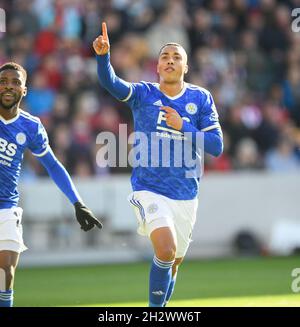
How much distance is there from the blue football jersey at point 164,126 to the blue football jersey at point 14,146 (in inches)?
37.0

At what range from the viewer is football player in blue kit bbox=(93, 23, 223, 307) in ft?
30.0

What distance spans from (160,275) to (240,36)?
1108 cm

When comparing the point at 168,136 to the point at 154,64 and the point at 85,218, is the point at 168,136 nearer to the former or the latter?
the point at 85,218

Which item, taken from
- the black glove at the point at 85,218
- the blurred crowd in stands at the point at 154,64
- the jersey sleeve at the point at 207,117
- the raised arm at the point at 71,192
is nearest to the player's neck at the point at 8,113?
the raised arm at the point at 71,192

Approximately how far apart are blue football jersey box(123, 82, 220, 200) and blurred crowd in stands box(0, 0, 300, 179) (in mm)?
6775

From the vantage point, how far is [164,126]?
9.49 meters

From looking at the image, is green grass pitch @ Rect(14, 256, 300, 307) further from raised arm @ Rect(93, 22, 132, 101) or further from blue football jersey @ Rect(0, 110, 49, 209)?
raised arm @ Rect(93, 22, 132, 101)

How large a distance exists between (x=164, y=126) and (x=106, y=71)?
0.76 meters

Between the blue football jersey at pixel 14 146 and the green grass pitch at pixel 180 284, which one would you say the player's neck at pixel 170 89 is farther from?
the green grass pitch at pixel 180 284

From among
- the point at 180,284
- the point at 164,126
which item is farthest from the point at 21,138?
the point at 180,284

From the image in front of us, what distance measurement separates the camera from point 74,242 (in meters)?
16.2

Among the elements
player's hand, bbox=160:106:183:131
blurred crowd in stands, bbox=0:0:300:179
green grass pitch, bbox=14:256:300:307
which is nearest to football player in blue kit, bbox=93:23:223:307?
player's hand, bbox=160:106:183:131
